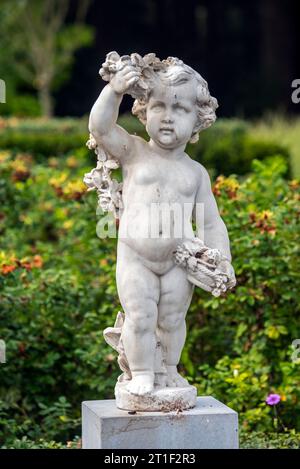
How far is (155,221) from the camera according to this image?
466 centimetres

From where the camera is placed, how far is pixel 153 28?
2514cm

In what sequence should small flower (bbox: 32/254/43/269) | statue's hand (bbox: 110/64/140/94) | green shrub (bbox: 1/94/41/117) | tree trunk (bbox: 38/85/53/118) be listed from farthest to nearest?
1. tree trunk (bbox: 38/85/53/118)
2. green shrub (bbox: 1/94/41/117)
3. small flower (bbox: 32/254/43/269)
4. statue's hand (bbox: 110/64/140/94)

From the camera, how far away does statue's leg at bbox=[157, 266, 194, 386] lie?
4.73 m

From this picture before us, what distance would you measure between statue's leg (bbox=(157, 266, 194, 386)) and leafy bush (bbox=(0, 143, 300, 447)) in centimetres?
120

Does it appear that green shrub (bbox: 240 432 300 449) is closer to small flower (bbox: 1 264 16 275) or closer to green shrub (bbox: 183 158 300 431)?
green shrub (bbox: 183 158 300 431)

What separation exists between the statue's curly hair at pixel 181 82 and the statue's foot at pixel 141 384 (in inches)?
41.3

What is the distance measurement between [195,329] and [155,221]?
83.8 inches

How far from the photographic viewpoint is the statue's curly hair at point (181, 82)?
15.5ft

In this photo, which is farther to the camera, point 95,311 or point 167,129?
point 95,311

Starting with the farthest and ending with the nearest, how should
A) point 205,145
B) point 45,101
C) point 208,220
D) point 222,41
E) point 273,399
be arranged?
point 222,41 < point 45,101 < point 205,145 < point 273,399 < point 208,220

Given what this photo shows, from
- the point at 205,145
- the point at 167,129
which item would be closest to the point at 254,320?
the point at 167,129

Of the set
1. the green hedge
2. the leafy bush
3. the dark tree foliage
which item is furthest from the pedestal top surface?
the dark tree foliage

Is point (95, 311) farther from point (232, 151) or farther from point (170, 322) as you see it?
point (232, 151)

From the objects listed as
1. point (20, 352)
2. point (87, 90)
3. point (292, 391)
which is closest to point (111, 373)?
point (20, 352)
